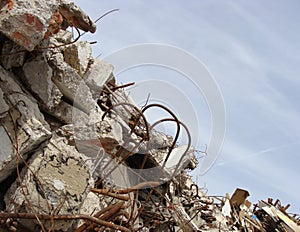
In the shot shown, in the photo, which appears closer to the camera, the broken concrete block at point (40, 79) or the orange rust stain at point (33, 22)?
the orange rust stain at point (33, 22)

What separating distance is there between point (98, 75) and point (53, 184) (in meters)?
1.60

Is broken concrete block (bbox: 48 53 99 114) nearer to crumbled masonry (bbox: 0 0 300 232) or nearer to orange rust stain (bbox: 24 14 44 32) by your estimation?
crumbled masonry (bbox: 0 0 300 232)

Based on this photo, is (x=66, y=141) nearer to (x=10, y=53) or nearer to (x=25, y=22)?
(x=10, y=53)

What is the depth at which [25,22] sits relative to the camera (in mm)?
2164

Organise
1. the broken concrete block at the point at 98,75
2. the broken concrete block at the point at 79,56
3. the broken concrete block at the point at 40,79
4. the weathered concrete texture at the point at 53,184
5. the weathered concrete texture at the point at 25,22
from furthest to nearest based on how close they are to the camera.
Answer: the broken concrete block at the point at 98,75
the broken concrete block at the point at 79,56
the broken concrete block at the point at 40,79
the weathered concrete texture at the point at 25,22
the weathered concrete texture at the point at 53,184

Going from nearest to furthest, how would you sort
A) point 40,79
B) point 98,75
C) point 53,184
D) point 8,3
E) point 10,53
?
point 53,184, point 8,3, point 10,53, point 40,79, point 98,75

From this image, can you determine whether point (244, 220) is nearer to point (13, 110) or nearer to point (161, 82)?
point (161, 82)

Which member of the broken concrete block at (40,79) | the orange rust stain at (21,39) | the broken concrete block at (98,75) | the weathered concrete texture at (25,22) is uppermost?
the broken concrete block at (98,75)

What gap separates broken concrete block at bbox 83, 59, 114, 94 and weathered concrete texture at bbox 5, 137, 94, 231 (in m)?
1.13

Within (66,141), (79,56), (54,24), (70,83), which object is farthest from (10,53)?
(79,56)

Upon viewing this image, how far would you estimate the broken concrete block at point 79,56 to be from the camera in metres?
3.05

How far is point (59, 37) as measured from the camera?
3178 mm

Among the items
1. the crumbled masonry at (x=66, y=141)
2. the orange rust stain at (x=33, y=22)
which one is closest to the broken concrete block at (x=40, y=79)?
the crumbled masonry at (x=66, y=141)

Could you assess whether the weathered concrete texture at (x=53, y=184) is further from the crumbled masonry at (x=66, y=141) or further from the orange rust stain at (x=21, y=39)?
the orange rust stain at (x=21, y=39)
